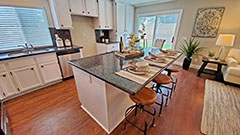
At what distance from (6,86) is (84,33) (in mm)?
2496

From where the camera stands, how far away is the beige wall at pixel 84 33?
3193mm

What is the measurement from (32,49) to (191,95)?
13.7 feet

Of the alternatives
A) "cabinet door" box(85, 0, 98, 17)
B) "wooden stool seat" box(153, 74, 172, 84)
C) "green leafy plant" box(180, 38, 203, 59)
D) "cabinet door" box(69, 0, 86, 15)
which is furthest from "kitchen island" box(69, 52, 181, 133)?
"green leafy plant" box(180, 38, 203, 59)

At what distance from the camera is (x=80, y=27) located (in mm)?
3307

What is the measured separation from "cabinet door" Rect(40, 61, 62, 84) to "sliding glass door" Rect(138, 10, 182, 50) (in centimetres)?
328

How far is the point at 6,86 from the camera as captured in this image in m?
1.94

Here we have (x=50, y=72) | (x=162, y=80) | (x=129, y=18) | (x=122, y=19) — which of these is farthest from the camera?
(x=129, y=18)

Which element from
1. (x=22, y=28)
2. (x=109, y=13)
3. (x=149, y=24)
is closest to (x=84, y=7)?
(x=109, y=13)

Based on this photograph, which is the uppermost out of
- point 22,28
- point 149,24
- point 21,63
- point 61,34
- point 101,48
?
point 149,24

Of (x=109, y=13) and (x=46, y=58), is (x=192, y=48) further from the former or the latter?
(x=46, y=58)

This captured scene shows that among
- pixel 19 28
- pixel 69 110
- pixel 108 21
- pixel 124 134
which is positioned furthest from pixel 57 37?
pixel 124 134

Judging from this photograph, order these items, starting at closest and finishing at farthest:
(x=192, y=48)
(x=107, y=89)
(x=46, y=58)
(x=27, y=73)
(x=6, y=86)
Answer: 1. (x=107, y=89)
2. (x=6, y=86)
3. (x=27, y=73)
4. (x=46, y=58)
5. (x=192, y=48)

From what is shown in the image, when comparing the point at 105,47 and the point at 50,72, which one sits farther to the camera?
the point at 105,47

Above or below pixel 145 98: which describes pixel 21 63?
above
